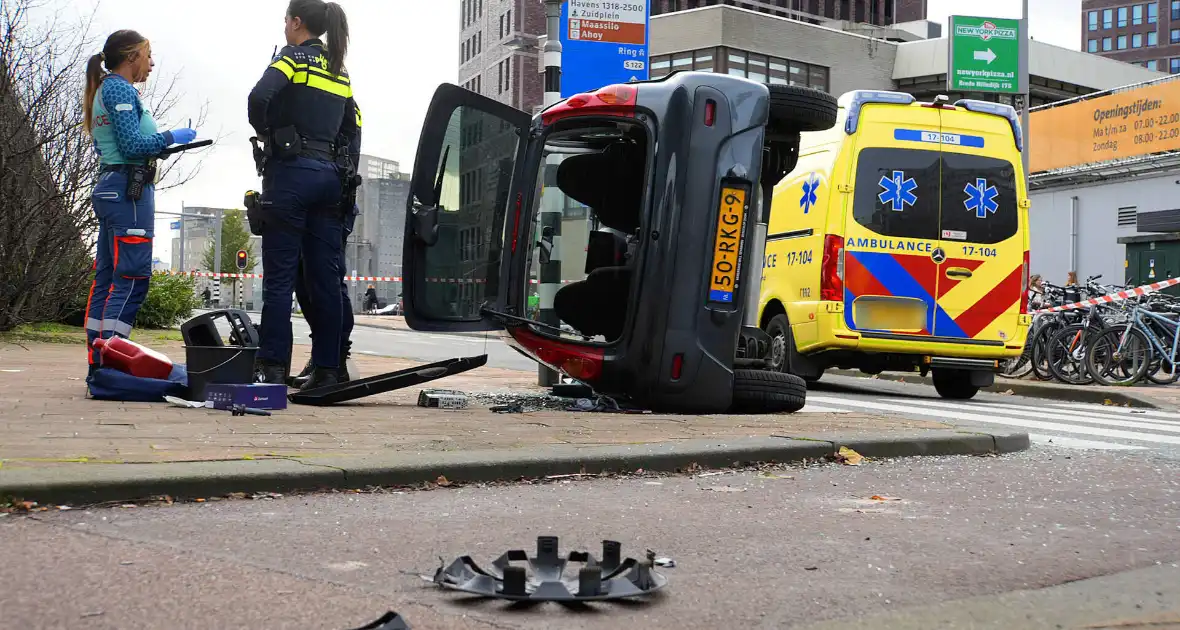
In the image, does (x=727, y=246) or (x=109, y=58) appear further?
(x=727, y=246)

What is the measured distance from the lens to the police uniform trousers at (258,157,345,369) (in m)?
6.95

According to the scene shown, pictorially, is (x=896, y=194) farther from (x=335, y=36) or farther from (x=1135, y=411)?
(x=335, y=36)

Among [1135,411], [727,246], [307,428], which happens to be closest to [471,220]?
[727,246]

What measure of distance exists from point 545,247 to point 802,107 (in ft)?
5.92

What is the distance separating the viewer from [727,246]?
7211 millimetres

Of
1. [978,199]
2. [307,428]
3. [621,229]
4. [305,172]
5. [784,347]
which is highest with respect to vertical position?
[978,199]

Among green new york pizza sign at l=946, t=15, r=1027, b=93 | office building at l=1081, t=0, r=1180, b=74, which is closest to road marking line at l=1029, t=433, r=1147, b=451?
green new york pizza sign at l=946, t=15, r=1027, b=93

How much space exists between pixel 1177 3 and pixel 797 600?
145 meters

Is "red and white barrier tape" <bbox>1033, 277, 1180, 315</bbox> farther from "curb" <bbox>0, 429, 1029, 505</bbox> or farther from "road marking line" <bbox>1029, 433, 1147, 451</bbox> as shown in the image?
"curb" <bbox>0, 429, 1029, 505</bbox>

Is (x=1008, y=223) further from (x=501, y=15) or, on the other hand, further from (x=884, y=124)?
(x=501, y=15)

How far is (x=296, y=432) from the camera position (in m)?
5.47

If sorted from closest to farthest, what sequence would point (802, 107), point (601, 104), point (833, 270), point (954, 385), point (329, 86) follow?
point (329, 86) < point (601, 104) < point (802, 107) < point (833, 270) < point (954, 385)

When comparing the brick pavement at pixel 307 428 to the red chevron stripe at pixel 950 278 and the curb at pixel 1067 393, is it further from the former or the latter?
the curb at pixel 1067 393

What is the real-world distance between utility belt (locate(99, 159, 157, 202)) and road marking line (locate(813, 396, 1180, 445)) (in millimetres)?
5386
